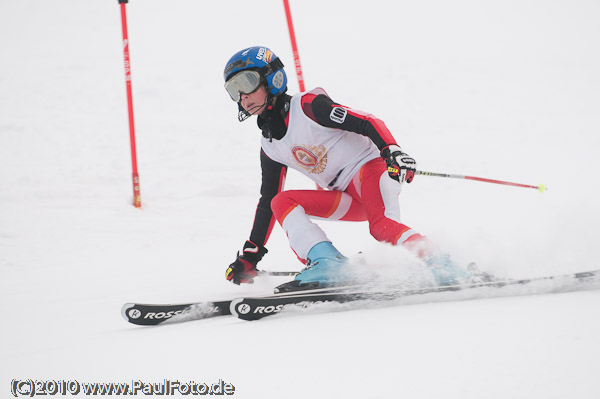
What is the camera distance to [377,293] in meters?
2.49

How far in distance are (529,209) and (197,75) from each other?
7484 mm

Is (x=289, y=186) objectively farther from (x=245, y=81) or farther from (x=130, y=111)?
(x=245, y=81)

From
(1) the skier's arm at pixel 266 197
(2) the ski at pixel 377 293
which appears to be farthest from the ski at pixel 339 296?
(1) the skier's arm at pixel 266 197

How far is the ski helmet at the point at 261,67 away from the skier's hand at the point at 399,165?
0.79 m

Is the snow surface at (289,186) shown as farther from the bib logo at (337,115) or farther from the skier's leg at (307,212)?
the bib logo at (337,115)

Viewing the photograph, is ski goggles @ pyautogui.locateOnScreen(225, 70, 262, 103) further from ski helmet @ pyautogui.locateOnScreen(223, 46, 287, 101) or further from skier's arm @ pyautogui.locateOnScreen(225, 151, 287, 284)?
skier's arm @ pyautogui.locateOnScreen(225, 151, 287, 284)

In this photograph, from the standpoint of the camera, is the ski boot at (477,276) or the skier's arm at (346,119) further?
the skier's arm at (346,119)

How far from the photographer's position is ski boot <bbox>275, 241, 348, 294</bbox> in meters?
2.58

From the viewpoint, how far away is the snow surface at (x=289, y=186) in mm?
1810

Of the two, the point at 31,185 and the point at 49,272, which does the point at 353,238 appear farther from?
the point at 31,185

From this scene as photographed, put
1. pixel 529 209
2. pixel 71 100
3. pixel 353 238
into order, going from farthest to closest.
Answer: pixel 71 100 < pixel 529 209 < pixel 353 238

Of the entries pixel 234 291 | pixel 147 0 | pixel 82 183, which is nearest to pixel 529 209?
pixel 234 291

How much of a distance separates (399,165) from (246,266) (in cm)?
122

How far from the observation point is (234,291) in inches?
133
